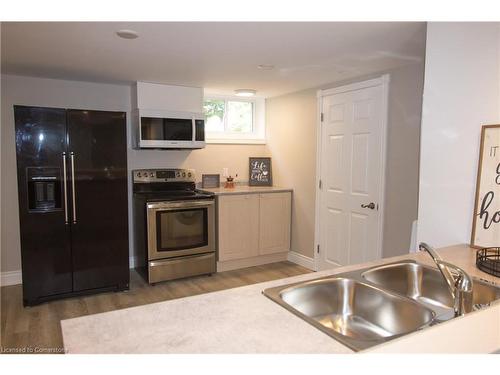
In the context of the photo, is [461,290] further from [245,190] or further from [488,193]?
[245,190]

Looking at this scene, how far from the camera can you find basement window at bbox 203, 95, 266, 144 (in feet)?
15.9

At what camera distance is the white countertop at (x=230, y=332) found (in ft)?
3.25

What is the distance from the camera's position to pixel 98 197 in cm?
344

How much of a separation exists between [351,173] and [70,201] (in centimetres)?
274

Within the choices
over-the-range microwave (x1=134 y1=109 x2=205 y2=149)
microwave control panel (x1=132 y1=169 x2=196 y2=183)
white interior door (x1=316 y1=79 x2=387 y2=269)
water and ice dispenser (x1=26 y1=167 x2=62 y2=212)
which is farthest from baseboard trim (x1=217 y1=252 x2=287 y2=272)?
water and ice dispenser (x1=26 y1=167 x2=62 y2=212)

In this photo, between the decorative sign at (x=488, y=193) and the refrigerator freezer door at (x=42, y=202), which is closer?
the decorative sign at (x=488, y=193)

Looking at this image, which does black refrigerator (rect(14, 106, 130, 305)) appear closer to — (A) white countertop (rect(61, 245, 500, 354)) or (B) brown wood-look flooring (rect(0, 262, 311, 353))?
(B) brown wood-look flooring (rect(0, 262, 311, 353))

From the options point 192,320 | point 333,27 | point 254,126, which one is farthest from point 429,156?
point 254,126

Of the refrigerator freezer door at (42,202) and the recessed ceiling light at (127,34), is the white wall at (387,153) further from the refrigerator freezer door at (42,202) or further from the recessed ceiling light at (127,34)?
the refrigerator freezer door at (42,202)

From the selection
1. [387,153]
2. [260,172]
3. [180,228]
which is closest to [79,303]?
[180,228]

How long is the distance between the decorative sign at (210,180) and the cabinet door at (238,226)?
60 centimetres

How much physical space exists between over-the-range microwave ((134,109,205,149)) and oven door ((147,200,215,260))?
0.68 meters

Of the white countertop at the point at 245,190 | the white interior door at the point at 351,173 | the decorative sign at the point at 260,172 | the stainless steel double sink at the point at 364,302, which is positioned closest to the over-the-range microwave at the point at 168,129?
the white countertop at the point at 245,190

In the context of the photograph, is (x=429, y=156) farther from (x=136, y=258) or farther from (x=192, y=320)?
(x=136, y=258)
